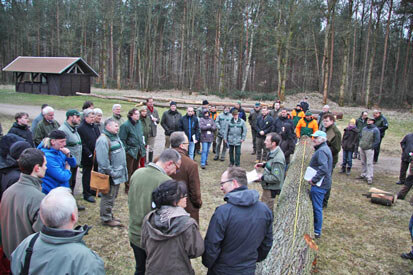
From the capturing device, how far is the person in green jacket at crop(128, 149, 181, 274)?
2.89m

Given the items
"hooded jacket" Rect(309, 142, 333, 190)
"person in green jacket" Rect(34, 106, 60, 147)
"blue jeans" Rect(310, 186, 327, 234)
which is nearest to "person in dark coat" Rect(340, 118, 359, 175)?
"hooded jacket" Rect(309, 142, 333, 190)

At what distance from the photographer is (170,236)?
7.07 feet

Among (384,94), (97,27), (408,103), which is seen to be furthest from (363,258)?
(97,27)

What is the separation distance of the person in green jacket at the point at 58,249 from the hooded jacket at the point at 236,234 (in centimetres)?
93

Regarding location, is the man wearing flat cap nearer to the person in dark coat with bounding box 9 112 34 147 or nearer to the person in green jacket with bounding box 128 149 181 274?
the person in dark coat with bounding box 9 112 34 147

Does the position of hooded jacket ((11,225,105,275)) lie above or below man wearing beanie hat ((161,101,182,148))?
below

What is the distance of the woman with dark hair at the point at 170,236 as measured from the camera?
219 centimetres

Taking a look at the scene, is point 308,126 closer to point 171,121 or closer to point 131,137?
point 171,121

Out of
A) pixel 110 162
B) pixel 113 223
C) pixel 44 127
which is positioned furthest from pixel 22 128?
pixel 113 223

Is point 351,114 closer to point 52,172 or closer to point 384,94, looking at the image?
point 384,94

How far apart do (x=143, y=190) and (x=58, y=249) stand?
115cm

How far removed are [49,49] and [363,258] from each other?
185 ft

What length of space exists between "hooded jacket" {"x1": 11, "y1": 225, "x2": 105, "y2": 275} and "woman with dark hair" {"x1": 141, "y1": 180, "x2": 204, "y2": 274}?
18.8 inches

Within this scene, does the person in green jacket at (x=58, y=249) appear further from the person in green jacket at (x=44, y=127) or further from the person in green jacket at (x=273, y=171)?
the person in green jacket at (x=44, y=127)
